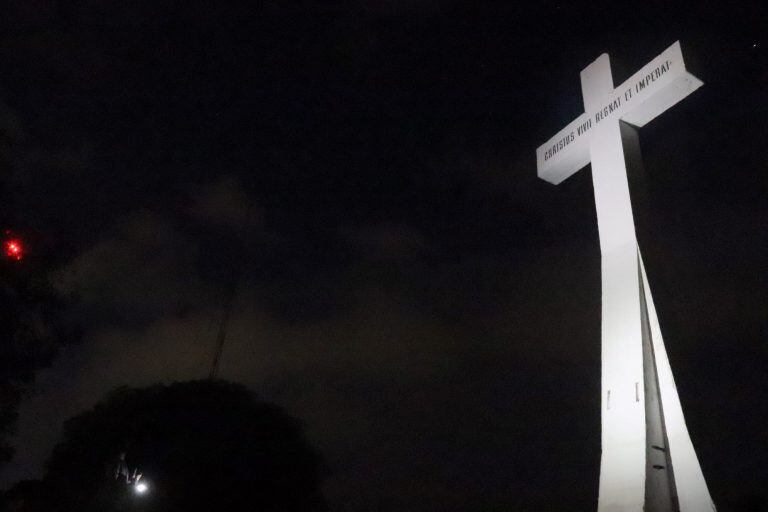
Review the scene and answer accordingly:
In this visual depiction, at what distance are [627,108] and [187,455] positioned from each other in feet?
57.0

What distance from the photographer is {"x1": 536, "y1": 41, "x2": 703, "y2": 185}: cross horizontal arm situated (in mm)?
12133

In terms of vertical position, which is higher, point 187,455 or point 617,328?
point 617,328

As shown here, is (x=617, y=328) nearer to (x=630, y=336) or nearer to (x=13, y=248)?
(x=630, y=336)

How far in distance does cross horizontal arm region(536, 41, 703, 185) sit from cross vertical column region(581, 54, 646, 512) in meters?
0.19

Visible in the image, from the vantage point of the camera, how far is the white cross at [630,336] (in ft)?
35.1

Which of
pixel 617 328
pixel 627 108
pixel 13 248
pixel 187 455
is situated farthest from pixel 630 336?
pixel 187 455

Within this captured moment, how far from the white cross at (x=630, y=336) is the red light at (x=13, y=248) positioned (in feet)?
30.3

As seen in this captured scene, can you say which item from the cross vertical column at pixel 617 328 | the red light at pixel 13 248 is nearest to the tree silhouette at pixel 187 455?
the red light at pixel 13 248

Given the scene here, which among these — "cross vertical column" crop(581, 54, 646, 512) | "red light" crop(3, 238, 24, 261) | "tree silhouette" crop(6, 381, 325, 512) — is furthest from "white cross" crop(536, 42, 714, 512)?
"tree silhouette" crop(6, 381, 325, 512)

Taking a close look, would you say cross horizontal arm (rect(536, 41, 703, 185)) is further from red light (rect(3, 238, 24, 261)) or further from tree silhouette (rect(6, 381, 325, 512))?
tree silhouette (rect(6, 381, 325, 512))

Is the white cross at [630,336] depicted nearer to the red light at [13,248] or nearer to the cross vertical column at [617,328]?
the cross vertical column at [617,328]

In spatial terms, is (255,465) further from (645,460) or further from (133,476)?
(645,460)

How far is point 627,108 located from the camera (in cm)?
1309

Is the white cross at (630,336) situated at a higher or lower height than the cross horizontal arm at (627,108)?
lower
